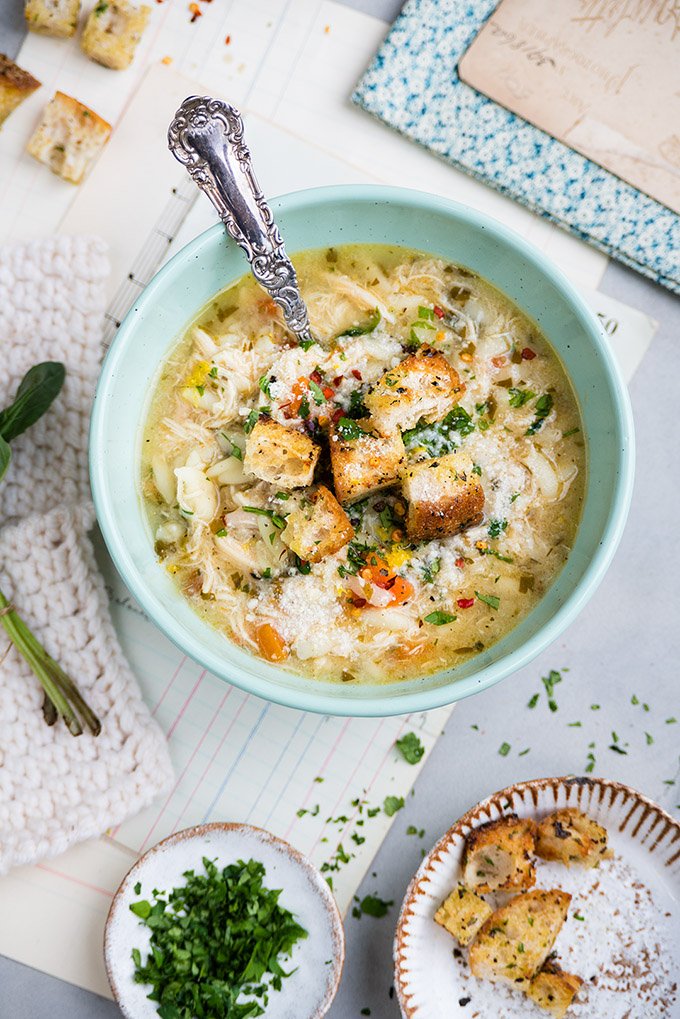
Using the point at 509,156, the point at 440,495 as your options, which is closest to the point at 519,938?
the point at 440,495

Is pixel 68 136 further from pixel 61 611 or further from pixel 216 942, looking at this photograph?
pixel 216 942

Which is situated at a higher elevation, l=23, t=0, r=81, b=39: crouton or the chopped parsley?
l=23, t=0, r=81, b=39: crouton

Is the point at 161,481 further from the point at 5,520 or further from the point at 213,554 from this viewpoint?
the point at 5,520

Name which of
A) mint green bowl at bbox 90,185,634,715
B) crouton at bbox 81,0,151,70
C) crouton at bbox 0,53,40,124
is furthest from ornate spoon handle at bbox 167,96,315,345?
crouton at bbox 0,53,40,124

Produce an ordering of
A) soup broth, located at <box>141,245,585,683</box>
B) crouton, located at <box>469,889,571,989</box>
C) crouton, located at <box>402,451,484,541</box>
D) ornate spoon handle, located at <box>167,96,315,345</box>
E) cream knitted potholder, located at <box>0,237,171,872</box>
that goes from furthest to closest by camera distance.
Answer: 1. cream knitted potholder, located at <box>0,237,171,872</box>
2. crouton, located at <box>469,889,571,989</box>
3. soup broth, located at <box>141,245,585,683</box>
4. crouton, located at <box>402,451,484,541</box>
5. ornate spoon handle, located at <box>167,96,315,345</box>

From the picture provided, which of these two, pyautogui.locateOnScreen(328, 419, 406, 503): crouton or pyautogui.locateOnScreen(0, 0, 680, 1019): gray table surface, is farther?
pyautogui.locateOnScreen(0, 0, 680, 1019): gray table surface

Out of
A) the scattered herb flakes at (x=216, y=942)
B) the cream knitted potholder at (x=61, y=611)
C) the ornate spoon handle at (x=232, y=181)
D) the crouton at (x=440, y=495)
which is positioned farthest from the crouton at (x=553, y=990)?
the ornate spoon handle at (x=232, y=181)

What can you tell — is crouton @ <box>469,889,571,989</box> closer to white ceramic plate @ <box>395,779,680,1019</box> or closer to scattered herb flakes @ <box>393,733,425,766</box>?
white ceramic plate @ <box>395,779,680,1019</box>

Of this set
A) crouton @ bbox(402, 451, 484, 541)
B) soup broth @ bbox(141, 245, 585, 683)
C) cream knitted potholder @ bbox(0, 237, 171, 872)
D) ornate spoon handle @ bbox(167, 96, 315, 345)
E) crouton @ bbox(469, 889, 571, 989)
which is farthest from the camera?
cream knitted potholder @ bbox(0, 237, 171, 872)
